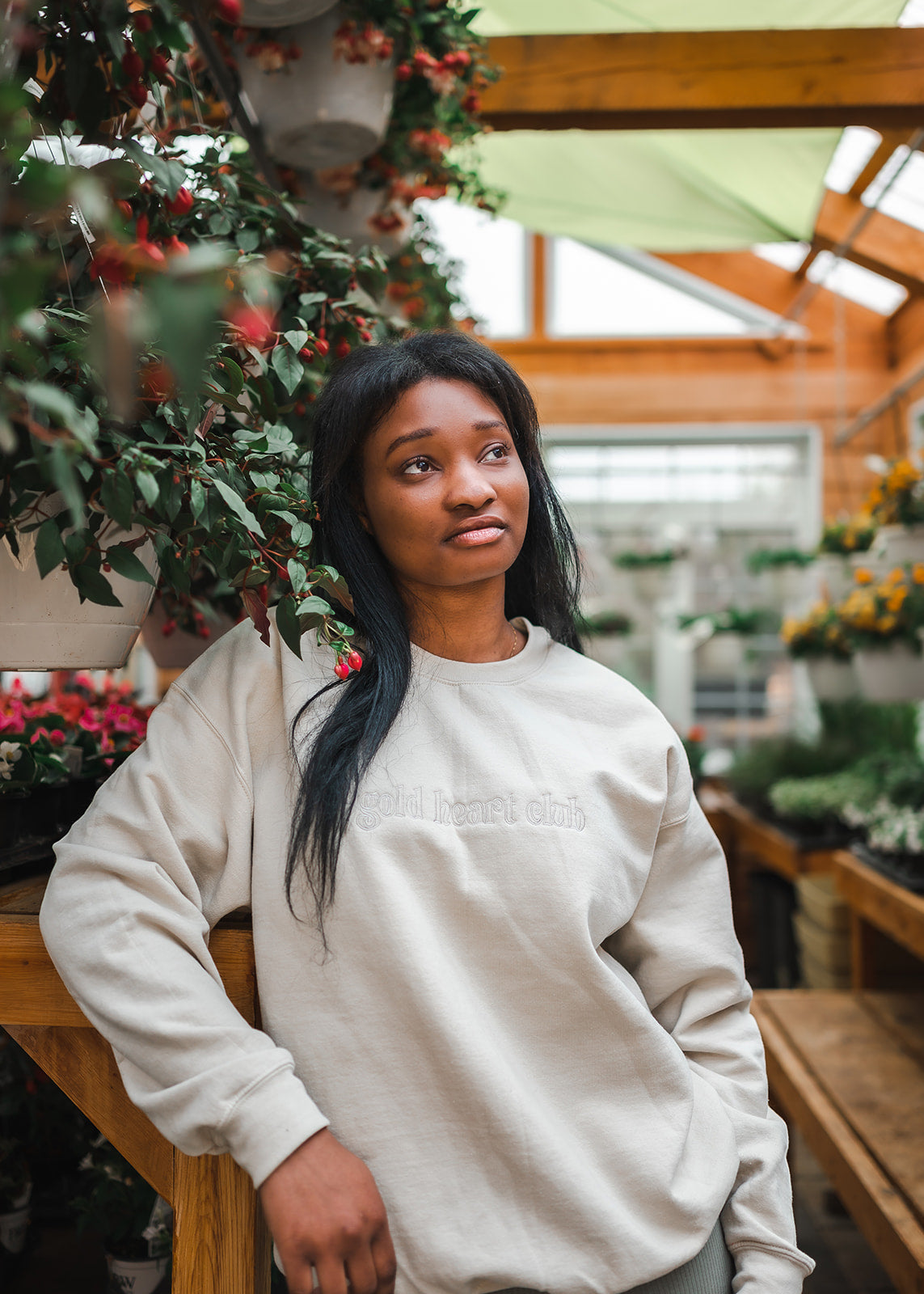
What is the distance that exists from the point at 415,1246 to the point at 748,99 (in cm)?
237

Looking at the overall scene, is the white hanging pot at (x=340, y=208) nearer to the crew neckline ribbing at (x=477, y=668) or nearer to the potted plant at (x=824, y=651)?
the crew neckline ribbing at (x=477, y=668)

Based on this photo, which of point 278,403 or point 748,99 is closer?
point 278,403

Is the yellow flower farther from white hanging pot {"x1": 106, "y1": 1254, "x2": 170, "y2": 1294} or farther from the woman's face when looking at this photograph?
white hanging pot {"x1": 106, "y1": 1254, "x2": 170, "y2": 1294}

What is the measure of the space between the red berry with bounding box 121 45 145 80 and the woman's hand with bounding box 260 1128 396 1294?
2.60 ft

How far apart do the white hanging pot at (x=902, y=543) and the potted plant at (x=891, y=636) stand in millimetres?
36

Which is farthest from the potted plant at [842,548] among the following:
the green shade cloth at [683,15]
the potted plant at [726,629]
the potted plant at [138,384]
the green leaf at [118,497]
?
the green leaf at [118,497]

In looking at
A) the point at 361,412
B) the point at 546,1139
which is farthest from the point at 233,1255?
the point at 361,412

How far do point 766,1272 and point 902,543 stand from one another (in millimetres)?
1961

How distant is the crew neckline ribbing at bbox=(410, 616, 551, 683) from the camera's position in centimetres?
106

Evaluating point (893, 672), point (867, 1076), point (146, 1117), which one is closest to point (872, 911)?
point (867, 1076)

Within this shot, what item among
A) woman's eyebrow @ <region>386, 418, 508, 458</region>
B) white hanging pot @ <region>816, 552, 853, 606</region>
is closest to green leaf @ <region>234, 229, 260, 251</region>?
woman's eyebrow @ <region>386, 418, 508, 458</region>

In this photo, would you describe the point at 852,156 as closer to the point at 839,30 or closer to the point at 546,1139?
the point at 839,30

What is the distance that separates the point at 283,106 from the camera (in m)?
1.47

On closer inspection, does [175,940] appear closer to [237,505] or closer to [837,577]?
[237,505]
